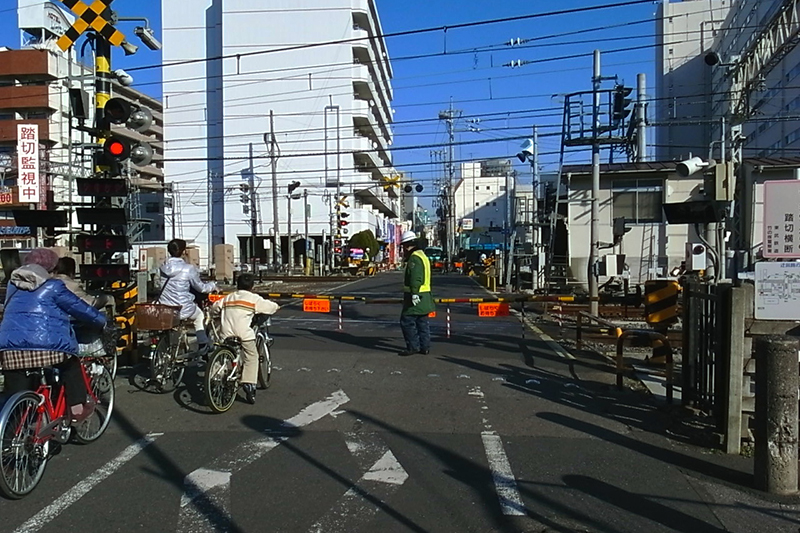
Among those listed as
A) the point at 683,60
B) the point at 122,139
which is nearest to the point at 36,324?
the point at 122,139

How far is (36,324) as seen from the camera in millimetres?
5191

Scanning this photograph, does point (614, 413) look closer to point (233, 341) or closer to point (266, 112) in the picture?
point (233, 341)

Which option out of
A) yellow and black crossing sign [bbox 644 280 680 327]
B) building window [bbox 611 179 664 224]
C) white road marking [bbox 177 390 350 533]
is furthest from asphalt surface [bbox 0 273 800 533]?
building window [bbox 611 179 664 224]

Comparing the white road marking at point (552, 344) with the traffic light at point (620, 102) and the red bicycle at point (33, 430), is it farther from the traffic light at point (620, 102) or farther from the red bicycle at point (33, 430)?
the red bicycle at point (33, 430)

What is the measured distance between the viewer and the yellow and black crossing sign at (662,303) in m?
9.62

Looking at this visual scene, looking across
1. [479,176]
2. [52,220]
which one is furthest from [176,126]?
[52,220]

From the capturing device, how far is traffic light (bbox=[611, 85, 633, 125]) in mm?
17750

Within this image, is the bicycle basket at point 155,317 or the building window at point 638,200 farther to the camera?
the building window at point 638,200

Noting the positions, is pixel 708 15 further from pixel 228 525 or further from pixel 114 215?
pixel 228 525

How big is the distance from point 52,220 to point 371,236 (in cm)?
4961

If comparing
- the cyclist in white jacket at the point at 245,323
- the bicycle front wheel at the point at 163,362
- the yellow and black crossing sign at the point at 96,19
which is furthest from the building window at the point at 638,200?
the bicycle front wheel at the point at 163,362

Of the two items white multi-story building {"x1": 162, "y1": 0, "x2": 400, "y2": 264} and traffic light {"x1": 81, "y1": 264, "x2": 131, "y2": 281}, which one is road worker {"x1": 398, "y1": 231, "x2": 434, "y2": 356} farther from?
white multi-story building {"x1": 162, "y1": 0, "x2": 400, "y2": 264}

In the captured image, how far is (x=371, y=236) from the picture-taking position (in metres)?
59.2

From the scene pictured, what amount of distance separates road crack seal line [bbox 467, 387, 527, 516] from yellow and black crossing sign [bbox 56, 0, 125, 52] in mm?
7817
